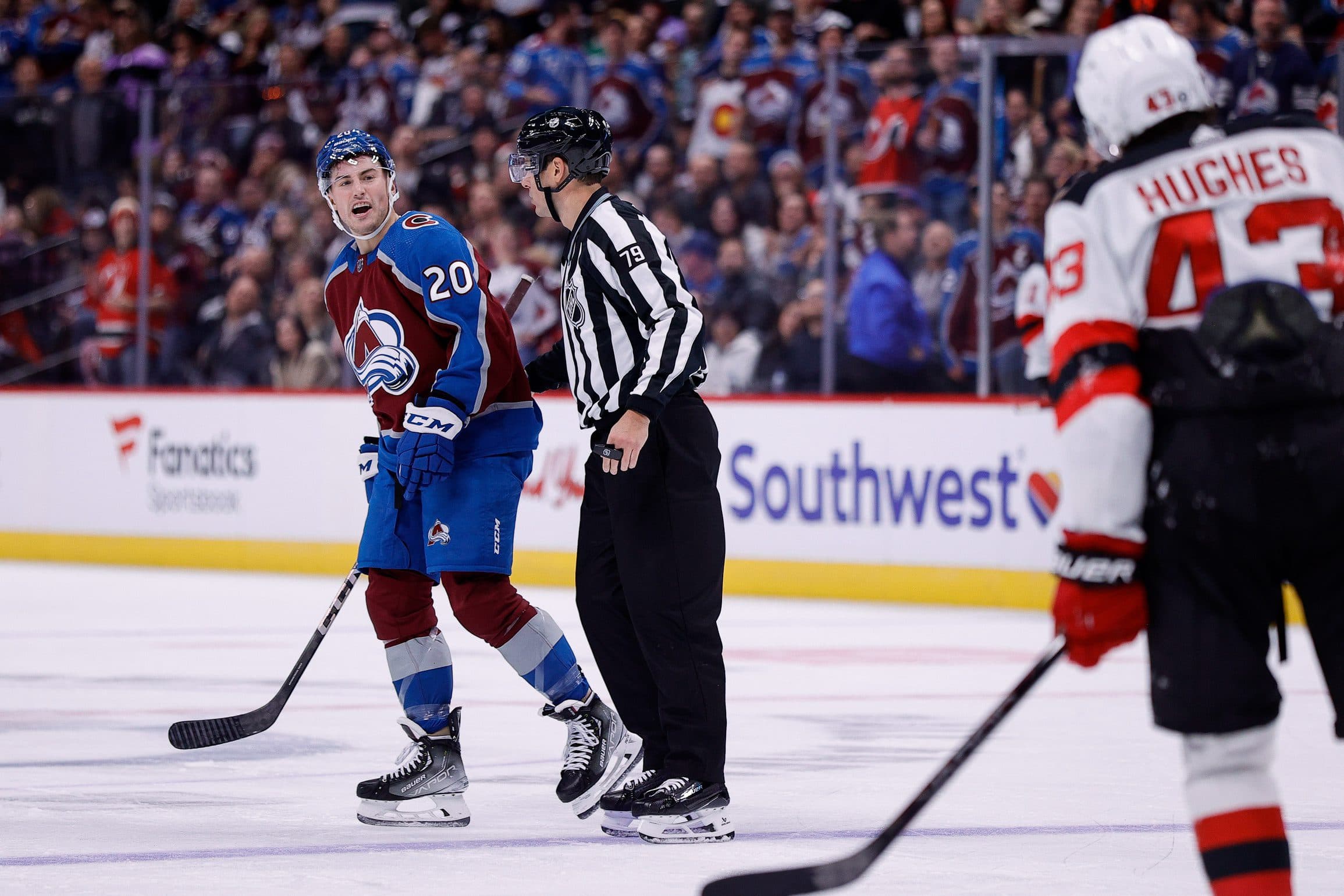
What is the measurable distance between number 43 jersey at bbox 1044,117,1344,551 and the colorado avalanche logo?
6.11 feet

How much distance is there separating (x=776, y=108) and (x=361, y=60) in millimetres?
3611

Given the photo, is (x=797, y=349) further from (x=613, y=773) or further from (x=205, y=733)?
(x=613, y=773)

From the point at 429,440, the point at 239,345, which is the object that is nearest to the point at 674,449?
the point at 429,440

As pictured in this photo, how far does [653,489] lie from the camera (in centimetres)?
388

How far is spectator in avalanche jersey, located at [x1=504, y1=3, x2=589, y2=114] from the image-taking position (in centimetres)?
958

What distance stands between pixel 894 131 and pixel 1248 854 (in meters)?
6.34

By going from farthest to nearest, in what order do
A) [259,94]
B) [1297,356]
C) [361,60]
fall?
[361,60], [259,94], [1297,356]

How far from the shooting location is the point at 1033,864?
11.5ft

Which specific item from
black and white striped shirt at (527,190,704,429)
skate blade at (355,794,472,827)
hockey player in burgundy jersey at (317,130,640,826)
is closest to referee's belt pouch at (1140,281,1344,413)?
black and white striped shirt at (527,190,704,429)

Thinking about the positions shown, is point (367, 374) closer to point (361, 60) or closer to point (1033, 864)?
point (1033, 864)

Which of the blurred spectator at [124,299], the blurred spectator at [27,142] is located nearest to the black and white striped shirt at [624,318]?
the blurred spectator at [124,299]

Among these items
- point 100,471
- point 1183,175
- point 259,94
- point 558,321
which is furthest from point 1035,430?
point 1183,175

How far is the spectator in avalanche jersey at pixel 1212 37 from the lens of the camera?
25.6 feet

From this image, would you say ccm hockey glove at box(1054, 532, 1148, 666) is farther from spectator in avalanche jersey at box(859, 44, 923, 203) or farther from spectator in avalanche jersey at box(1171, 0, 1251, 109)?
spectator in avalanche jersey at box(859, 44, 923, 203)
